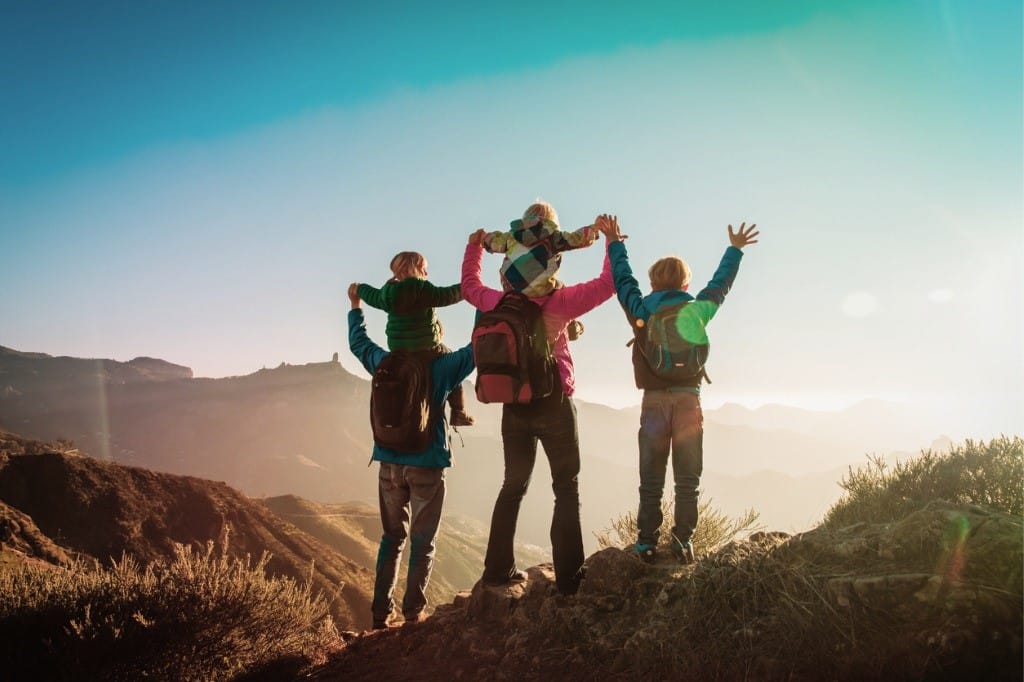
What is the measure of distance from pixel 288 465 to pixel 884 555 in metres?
134

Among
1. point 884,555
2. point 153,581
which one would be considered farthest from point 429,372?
point 884,555

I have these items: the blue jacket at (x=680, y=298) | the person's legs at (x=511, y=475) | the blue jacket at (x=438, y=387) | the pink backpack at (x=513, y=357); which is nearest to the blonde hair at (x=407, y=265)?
the blue jacket at (x=438, y=387)

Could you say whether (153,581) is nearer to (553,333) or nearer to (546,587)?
(546,587)

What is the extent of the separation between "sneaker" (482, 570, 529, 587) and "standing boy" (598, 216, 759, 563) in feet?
3.25

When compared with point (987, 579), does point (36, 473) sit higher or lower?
lower

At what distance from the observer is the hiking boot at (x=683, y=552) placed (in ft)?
12.1

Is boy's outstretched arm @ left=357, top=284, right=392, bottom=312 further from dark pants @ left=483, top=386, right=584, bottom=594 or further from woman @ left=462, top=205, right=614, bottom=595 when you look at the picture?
dark pants @ left=483, top=386, right=584, bottom=594

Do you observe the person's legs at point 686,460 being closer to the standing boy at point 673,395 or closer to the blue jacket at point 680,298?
the standing boy at point 673,395

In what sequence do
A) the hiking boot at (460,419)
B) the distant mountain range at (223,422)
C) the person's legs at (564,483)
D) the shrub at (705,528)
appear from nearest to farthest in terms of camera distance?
the person's legs at (564,483) → the hiking boot at (460,419) → the shrub at (705,528) → the distant mountain range at (223,422)

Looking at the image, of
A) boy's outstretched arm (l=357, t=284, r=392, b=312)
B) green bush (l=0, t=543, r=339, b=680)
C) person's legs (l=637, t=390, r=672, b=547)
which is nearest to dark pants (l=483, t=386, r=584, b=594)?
person's legs (l=637, t=390, r=672, b=547)

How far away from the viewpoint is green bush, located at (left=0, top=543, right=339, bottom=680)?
3.35 metres

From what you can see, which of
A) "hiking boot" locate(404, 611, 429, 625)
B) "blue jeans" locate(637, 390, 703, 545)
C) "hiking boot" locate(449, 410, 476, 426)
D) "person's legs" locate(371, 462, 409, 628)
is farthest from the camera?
"hiking boot" locate(449, 410, 476, 426)

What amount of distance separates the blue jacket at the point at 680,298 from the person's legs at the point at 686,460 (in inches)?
6.7

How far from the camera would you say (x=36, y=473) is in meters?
15.9
